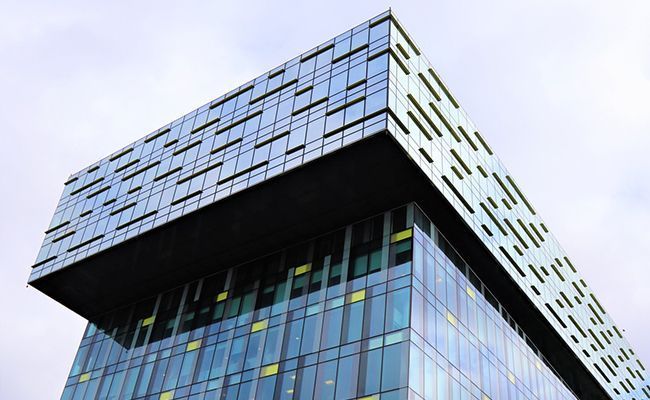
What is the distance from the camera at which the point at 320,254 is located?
172 ft

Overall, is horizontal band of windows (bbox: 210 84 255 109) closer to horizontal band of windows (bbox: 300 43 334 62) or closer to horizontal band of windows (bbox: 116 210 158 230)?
horizontal band of windows (bbox: 300 43 334 62)

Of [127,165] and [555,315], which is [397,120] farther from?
[127,165]

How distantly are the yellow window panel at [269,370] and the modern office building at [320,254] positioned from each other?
5.5 inches

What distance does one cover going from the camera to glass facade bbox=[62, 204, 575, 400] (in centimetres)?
4353

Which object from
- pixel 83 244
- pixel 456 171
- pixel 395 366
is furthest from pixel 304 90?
pixel 395 366

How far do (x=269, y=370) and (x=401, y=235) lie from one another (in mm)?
12112

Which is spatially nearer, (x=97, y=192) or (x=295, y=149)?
(x=295, y=149)

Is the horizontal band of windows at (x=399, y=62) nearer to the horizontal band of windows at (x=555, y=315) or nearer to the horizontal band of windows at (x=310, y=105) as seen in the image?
the horizontal band of windows at (x=310, y=105)

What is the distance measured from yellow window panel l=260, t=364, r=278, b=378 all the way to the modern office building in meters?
0.14

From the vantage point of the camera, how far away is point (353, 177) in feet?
160

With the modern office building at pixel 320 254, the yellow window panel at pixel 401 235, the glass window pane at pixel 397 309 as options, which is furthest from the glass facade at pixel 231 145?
the glass window pane at pixel 397 309

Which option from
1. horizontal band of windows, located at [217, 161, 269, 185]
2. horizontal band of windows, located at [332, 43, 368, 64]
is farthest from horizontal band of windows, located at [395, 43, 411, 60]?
horizontal band of windows, located at [217, 161, 269, 185]

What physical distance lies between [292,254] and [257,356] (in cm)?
849

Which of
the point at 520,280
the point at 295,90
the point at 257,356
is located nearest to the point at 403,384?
the point at 257,356
